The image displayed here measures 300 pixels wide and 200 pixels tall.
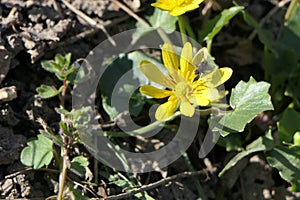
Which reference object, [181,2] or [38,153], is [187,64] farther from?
[38,153]

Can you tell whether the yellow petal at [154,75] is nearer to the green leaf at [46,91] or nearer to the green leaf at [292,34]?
the green leaf at [46,91]

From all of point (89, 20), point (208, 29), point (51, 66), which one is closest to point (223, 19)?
point (208, 29)

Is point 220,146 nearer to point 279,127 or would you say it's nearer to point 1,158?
point 279,127

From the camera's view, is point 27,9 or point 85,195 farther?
point 27,9

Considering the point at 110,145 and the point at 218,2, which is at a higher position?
the point at 218,2

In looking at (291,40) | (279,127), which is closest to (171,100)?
(279,127)

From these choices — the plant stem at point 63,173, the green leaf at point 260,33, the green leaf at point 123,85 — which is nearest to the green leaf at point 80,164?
the plant stem at point 63,173
